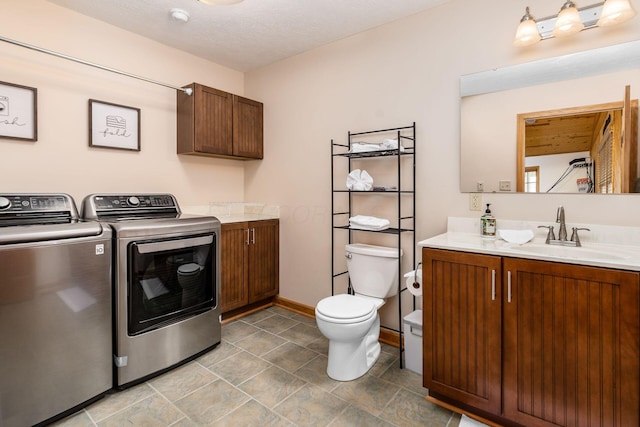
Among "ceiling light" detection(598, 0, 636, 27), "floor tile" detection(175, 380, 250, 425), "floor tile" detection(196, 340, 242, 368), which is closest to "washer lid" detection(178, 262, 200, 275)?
"floor tile" detection(196, 340, 242, 368)

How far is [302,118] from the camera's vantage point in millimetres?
3191

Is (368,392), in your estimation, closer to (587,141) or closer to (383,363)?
(383,363)

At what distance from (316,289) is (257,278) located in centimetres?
59

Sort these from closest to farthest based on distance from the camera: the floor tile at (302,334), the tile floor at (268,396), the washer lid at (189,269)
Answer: the tile floor at (268,396), the washer lid at (189,269), the floor tile at (302,334)

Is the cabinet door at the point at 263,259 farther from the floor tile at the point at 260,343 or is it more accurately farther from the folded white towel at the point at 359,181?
the folded white towel at the point at 359,181

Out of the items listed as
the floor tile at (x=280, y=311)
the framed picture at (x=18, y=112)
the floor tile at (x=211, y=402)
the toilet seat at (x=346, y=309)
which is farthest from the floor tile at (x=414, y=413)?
the framed picture at (x=18, y=112)

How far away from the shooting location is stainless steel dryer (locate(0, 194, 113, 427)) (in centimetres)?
153

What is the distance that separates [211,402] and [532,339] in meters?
1.73

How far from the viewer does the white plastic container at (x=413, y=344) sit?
2162 millimetres

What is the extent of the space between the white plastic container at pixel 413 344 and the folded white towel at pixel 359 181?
100 cm

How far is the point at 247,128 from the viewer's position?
3.37 metres

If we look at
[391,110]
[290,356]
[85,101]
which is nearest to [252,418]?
[290,356]

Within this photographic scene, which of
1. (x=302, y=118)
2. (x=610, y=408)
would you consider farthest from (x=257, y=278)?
(x=610, y=408)

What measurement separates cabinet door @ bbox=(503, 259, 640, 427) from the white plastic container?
2.02 feet
